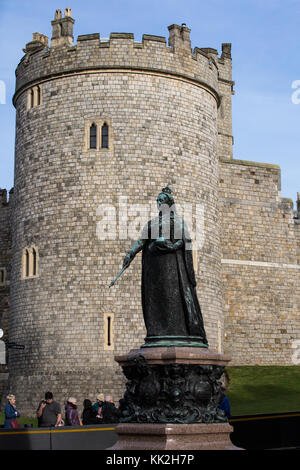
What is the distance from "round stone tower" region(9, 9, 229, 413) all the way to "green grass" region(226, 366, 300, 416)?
6.10ft

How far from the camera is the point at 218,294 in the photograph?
999 inches

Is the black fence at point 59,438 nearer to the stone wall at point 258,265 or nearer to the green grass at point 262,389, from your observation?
the green grass at point 262,389

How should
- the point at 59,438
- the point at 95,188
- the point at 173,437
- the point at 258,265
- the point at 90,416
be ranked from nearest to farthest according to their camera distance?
the point at 173,437
the point at 59,438
the point at 90,416
the point at 95,188
the point at 258,265

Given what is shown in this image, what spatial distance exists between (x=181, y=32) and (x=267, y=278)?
9645mm

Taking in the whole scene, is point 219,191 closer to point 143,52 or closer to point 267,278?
point 267,278

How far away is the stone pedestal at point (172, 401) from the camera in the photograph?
9328mm

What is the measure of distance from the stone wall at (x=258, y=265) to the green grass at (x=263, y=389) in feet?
2.98

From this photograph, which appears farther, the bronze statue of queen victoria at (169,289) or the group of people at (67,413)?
the group of people at (67,413)

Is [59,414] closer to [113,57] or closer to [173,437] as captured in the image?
[173,437]

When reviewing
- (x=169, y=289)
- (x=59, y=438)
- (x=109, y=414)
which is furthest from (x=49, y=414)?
(x=169, y=289)

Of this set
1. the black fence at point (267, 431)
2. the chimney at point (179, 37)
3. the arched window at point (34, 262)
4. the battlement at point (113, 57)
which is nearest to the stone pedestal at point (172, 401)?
the black fence at point (267, 431)

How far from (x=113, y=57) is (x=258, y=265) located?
961 cm

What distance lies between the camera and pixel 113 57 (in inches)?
968
